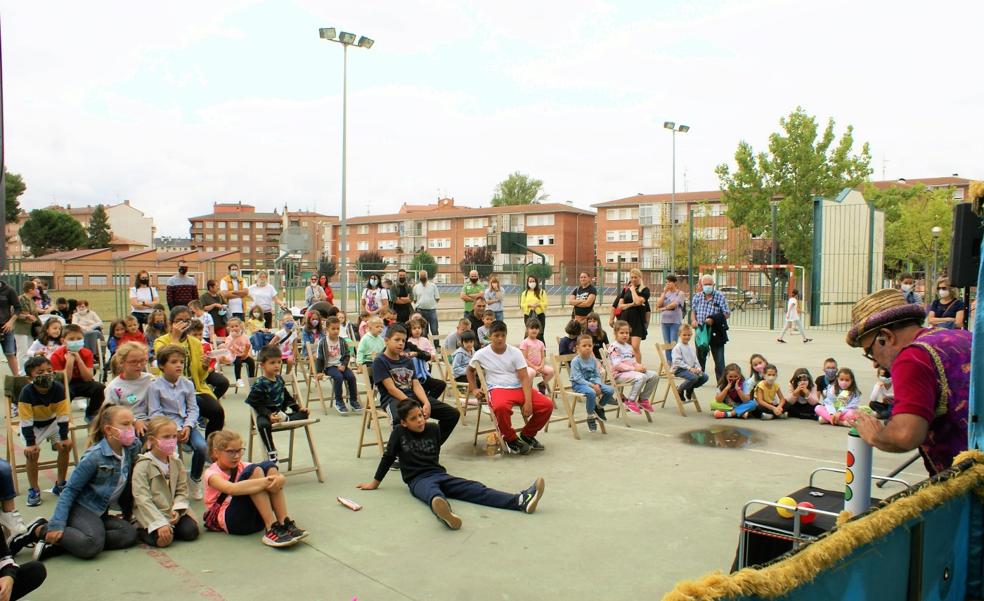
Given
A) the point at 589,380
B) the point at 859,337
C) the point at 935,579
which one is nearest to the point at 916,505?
the point at 935,579

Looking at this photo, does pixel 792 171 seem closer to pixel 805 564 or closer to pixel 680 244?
pixel 680 244

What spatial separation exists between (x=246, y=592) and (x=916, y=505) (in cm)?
350

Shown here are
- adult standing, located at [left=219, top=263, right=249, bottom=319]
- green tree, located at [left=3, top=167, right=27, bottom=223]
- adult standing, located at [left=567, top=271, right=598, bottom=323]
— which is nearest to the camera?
adult standing, located at [left=567, top=271, right=598, bottom=323]

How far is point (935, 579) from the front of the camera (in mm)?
3033

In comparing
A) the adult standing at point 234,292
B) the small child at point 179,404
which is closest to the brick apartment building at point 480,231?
the adult standing at point 234,292

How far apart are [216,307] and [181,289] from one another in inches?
50.2

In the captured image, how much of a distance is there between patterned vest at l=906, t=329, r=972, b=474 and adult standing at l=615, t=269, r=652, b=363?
28.5 ft

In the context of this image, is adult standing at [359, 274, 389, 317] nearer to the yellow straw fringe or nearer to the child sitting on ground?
the child sitting on ground

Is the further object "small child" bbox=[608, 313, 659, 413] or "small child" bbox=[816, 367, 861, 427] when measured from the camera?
"small child" bbox=[608, 313, 659, 413]

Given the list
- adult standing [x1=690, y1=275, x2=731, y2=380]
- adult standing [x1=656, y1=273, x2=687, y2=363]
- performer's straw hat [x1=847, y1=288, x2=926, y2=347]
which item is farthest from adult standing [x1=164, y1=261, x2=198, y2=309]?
performer's straw hat [x1=847, y1=288, x2=926, y2=347]

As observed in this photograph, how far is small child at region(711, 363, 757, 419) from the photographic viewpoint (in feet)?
30.9

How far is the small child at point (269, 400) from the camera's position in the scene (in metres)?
6.61

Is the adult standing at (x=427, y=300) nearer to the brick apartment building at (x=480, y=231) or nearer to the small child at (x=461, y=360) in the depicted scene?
the small child at (x=461, y=360)

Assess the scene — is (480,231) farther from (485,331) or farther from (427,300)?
(485,331)
